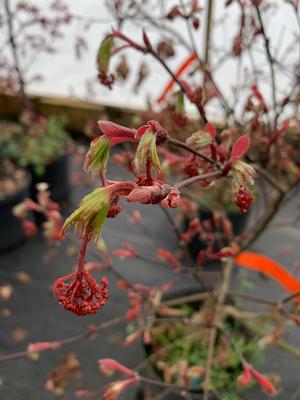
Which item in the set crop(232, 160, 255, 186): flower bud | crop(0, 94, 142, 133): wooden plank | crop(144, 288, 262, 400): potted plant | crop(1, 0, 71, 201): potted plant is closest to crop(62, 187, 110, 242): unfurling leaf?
crop(232, 160, 255, 186): flower bud

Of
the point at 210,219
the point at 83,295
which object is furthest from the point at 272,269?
the point at 83,295

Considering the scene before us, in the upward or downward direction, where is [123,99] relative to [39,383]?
upward

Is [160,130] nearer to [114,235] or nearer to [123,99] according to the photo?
[114,235]

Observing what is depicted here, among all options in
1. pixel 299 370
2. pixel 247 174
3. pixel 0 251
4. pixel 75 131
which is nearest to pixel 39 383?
pixel 0 251

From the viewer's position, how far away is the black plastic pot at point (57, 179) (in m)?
1.96

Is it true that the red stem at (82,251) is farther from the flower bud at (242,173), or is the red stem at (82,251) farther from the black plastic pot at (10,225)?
the black plastic pot at (10,225)

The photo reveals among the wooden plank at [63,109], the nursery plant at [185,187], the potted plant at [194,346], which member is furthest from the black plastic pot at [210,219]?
the wooden plank at [63,109]

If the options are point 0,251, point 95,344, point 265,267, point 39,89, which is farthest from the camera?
point 39,89

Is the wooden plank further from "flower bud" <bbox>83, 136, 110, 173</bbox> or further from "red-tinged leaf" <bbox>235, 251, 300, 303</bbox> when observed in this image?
"flower bud" <bbox>83, 136, 110, 173</bbox>

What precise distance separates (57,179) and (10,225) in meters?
0.34

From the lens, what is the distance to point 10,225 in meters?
1.76

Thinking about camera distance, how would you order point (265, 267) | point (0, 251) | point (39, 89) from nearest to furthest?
point (265, 267) → point (0, 251) → point (39, 89)

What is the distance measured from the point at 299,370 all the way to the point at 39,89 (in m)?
2.21

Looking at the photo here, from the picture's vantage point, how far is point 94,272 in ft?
5.26
